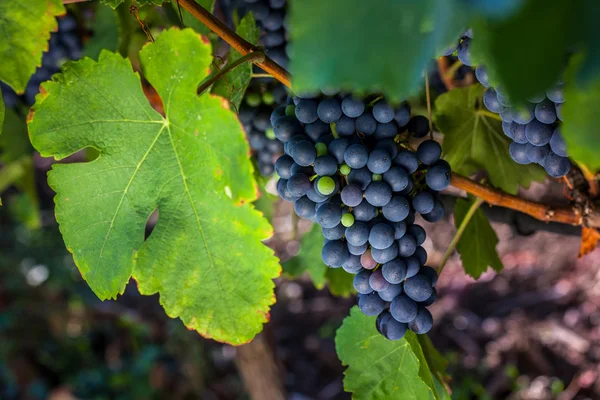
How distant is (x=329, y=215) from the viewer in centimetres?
73

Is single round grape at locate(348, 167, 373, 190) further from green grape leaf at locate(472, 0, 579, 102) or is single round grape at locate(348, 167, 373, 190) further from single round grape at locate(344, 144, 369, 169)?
green grape leaf at locate(472, 0, 579, 102)

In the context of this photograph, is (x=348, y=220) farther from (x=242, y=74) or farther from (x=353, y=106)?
(x=242, y=74)

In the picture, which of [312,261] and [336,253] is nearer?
[336,253]

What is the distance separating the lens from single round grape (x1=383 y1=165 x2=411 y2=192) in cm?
71

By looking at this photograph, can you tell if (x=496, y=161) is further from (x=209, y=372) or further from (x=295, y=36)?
(x=209, y=372)

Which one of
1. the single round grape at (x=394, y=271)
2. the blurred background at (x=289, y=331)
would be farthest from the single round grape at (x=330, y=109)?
the blurred background at (x=289, y=331)

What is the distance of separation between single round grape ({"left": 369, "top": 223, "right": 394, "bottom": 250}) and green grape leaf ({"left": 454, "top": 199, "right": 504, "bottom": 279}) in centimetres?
34

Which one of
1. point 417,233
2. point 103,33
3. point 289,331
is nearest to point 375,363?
point 417,233

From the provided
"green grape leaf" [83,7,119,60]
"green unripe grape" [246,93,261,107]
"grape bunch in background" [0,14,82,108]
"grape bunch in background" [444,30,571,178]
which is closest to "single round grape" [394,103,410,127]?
"grape bunch in background" [444,30,571,178]

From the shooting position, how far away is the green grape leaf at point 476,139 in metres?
0.98

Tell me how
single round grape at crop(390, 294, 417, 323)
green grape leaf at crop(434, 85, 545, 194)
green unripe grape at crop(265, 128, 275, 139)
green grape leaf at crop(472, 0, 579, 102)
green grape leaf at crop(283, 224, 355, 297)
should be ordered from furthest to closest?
green grape leaf at crop(283, 224, 355, 297) < green unripe grape at crop(265, 128, 275, 139) < green grape leaf at crop(434, 85, 545, 194) < single round grape at crop(390, 294, 417, 323) < green grape leaf at crop(472, 0, 579, 102)

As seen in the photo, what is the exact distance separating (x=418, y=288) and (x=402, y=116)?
0.80ft

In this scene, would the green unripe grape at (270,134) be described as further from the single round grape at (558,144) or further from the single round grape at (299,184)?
the single round grape at (558,144)

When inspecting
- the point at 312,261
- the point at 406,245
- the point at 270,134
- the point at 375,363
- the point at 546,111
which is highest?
the point at 546,111
